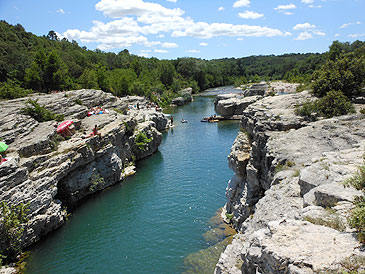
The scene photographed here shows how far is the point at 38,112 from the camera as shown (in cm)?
3434

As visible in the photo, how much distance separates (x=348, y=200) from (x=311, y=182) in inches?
103

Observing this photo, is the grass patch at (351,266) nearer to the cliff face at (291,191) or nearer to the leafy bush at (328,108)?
the cliff face at (291,191)

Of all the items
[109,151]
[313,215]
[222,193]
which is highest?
[313,215]

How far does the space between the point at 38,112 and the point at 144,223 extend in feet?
64.5

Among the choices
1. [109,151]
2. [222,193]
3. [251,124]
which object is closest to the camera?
[251,124]

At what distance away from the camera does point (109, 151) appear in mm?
34594

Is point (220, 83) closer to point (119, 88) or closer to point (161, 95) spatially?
point (161, 95)

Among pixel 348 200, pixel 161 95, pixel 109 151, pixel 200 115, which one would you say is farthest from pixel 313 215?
pixel 161 95

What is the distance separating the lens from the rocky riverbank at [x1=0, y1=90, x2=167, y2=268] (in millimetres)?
23656

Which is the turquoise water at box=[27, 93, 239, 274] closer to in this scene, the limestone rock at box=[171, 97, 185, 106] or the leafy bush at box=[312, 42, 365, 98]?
the leafy bush at box=[312, 42, 365, 98]

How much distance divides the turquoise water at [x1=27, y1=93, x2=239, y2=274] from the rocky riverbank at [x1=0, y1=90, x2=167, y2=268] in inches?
65.6

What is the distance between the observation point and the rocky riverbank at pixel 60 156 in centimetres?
2366

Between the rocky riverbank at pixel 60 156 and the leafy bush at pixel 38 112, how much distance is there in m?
0.91

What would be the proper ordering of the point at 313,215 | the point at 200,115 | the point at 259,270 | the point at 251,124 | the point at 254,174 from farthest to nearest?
the point at 200,115 → the point at 251,124 → the point at 254,174 → the point at 313,215 → the point at 259,270
